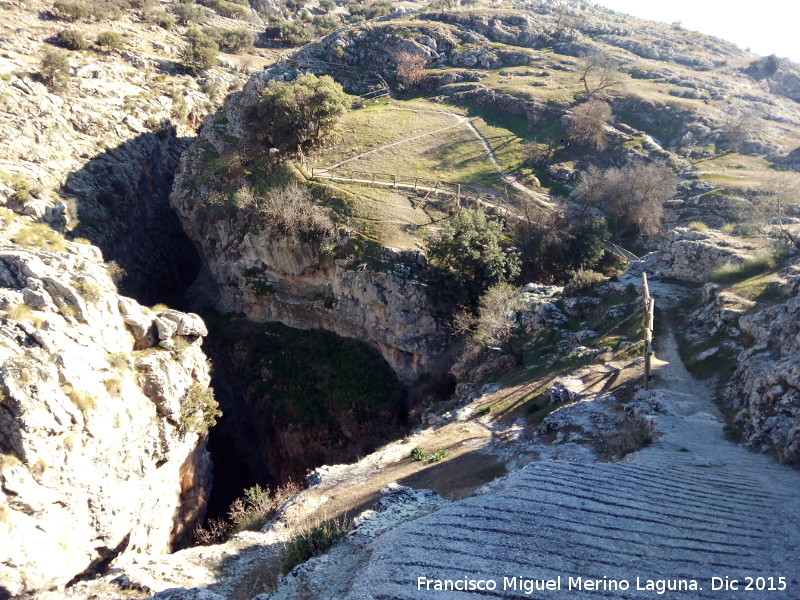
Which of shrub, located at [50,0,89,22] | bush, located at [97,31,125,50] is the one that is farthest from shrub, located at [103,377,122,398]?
shrub, located at [50,0,89,22]

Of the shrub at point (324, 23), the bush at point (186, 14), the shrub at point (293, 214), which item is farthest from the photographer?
the shrub at point (324, 23)

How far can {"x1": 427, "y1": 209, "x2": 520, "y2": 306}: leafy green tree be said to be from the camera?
2886 cm

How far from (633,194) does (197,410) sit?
33219 millimetres

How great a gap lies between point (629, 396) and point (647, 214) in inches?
859

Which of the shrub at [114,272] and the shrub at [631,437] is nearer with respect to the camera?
the shrub at [631,437]

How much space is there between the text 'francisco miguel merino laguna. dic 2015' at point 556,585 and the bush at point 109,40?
2287 inches

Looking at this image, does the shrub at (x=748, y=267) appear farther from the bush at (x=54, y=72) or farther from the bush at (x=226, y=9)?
the bush at (x=226, y=9)

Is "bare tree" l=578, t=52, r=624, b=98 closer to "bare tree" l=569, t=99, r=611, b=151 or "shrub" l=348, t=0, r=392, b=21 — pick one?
"bare tree" l=569, t=99, r=611, b=151

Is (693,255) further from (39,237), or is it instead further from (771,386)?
(39,237)

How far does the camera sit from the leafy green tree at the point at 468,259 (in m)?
28.9

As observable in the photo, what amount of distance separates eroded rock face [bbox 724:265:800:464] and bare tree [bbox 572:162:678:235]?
60.3 ft

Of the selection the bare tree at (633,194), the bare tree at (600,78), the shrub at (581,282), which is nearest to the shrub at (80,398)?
the shrub at (581,282)

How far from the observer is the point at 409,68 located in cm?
5475

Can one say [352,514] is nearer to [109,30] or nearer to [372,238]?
[372,238]
